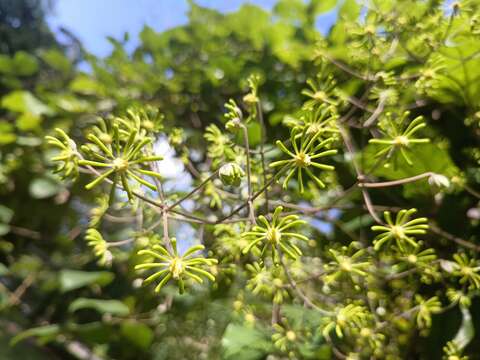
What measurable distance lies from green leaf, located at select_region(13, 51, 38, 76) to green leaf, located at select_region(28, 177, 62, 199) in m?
0.34

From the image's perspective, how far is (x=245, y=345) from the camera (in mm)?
565

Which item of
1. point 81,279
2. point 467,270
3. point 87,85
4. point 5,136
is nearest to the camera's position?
point 467,270

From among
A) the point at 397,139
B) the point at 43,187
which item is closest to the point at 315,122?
the point at 397,139

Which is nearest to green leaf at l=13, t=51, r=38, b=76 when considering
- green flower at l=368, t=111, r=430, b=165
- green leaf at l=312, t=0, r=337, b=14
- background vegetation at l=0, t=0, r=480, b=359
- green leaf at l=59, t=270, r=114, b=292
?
background vegetation at l=0, t=0, r=480, b=359

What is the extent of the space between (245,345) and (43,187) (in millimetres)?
783

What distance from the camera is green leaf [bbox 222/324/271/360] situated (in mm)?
561

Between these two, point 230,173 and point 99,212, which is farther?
point 99,212

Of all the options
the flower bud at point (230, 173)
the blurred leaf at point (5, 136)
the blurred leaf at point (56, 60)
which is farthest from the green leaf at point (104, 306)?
the blurred leaf at point (56, 60)

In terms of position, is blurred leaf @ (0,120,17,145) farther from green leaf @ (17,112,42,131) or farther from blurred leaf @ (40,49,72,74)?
blurred leaf @ (40,49,72,74)

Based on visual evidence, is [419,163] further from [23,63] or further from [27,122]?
[23,63]

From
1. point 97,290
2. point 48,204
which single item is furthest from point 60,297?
point 48,204

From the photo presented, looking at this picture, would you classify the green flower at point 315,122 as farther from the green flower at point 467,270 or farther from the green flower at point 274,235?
the green flower at point 467,270

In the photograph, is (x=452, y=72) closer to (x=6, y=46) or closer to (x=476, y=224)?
(x=476, y=224)

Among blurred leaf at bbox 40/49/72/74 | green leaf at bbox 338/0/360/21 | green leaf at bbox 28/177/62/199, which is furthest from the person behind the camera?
blurred leaf at bbox 40/49/72/74
